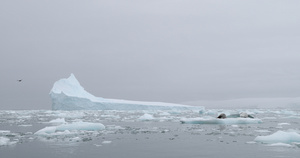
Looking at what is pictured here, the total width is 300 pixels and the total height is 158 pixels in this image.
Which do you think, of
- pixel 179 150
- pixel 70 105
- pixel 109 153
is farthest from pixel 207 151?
pixel 70 105

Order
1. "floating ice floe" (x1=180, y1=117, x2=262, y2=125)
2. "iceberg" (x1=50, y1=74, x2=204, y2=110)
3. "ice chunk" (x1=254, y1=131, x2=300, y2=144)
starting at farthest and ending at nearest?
"iceberg" (x1=50, y1=74, x2=204, y2=110)
"floating ice floe" (x1=180, y1=117, x2=262, y2=125)
"ice chunk" (x1=254, y1=131, x2=300, y2=144)

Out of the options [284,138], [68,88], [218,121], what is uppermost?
[68,88]

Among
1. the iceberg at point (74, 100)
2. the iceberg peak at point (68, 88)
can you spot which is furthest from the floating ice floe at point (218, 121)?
the iceberg peak at point (68, 88)

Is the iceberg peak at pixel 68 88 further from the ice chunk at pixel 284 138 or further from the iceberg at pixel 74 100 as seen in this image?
the ice chunk at pixel 284 138

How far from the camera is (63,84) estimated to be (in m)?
42.4

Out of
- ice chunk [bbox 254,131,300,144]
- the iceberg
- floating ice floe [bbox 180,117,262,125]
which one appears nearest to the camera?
ice chunk [bbox 254,131,300,144]

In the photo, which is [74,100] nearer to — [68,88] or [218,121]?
[68,88]

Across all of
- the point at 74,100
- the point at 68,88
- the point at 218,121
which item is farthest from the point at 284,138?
the point at 68,88

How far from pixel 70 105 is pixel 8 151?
1400 inches

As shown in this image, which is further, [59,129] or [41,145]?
[59,129]

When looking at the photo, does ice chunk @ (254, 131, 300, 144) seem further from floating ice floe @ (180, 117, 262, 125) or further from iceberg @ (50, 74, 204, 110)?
iceberg @ (50, 74, 204, 110)

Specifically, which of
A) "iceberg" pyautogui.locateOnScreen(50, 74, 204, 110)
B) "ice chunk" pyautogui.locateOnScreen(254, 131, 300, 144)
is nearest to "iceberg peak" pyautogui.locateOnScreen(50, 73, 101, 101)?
"iceberg" pyautogui.locateOnScreen(50, 74, 204, 110)

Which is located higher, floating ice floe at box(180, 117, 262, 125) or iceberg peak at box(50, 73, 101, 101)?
iceberg peak at box(50, 73, 101, 101)

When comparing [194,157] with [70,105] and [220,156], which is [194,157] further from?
[70,105]
